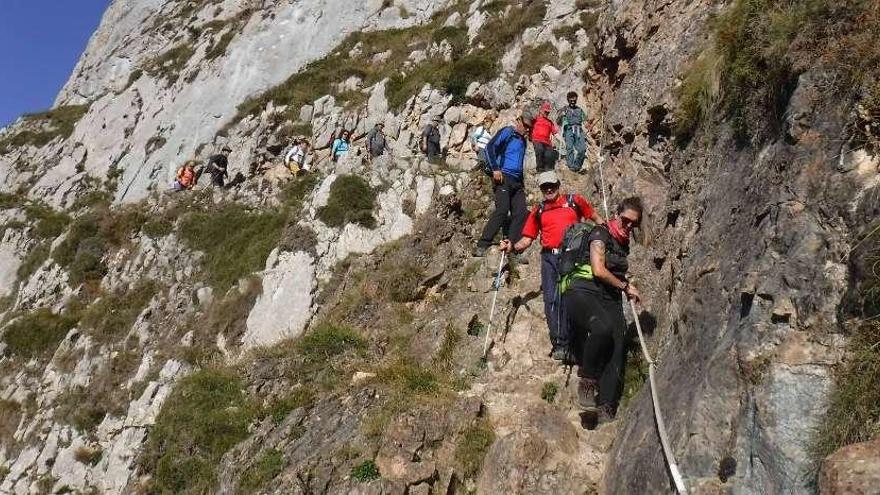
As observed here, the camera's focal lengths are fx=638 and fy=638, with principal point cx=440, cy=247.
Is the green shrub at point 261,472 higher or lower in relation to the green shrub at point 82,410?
higher

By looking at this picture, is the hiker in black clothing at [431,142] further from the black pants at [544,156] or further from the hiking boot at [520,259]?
the hiking boot at [520,259]

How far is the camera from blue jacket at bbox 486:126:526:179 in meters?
11.3

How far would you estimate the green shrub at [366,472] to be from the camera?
748 centimetres

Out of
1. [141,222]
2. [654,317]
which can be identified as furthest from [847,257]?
[141,222]

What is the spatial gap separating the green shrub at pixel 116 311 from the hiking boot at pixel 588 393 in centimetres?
1578

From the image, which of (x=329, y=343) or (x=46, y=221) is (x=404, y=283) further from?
(x=46, y=221)

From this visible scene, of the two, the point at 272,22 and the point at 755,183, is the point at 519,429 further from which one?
the point at 272,22

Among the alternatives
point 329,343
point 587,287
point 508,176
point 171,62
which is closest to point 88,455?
point 329,343

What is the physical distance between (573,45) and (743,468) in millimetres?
17456

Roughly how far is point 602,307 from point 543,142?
7156 mm

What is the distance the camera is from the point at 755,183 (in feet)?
19.4

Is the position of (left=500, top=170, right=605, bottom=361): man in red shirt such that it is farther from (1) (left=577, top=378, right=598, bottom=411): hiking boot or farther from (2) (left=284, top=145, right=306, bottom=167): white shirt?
(2) (left=284, top=145, right=306, bottom=167): white shirt

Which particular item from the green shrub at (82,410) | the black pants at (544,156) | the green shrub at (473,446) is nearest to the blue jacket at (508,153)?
the black pants at (544,156)

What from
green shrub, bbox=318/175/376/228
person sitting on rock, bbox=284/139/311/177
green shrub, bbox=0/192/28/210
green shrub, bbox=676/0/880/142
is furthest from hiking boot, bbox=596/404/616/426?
green shrub, bbox=0/192/28/210
